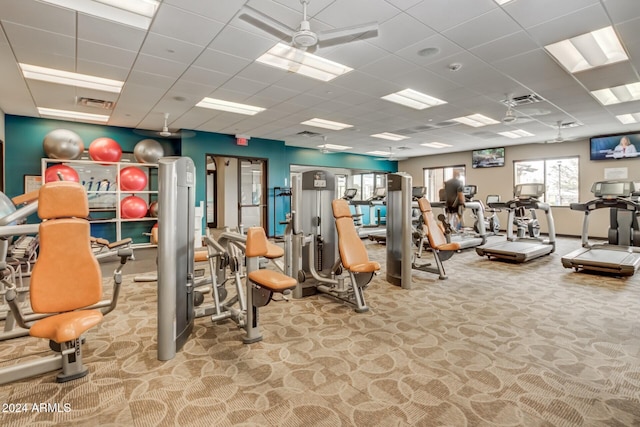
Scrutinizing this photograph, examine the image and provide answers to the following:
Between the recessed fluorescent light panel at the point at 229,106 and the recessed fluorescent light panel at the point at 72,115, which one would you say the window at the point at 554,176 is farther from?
the recessed fluorescent light panel at the point at 72,115

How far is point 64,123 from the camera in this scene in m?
7.18

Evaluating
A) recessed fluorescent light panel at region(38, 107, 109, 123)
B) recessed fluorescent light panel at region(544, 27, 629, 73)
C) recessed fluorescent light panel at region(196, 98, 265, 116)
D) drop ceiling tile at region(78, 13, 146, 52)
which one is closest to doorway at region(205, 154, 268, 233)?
recessed fluorescent light panel at region(38, 107, 109, 123)

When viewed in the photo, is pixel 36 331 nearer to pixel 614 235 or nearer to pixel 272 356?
pixel 272 356

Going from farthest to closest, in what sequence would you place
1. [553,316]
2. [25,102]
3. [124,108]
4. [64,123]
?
[64,123] < [124,108] < [25,102] < [553,316]

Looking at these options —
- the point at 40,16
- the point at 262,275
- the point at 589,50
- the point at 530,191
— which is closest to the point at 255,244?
the point at 262,275

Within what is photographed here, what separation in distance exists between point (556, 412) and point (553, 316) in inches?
74.3

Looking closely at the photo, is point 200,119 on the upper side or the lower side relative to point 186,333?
Answer: upper

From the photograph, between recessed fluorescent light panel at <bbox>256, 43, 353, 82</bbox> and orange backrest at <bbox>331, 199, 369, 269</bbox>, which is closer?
orange backrest at <bbox>331, 199, 369, 269</bbox>

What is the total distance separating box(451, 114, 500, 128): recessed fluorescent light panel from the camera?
7233 mm

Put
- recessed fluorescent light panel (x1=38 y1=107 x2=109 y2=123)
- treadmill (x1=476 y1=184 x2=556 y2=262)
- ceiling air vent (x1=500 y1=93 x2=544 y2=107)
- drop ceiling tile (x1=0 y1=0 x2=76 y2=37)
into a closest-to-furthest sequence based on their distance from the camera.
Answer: drop ceiling tile (x1=0 y1=0 x2=76 y2=37), ceiling air vent (x1=500 y1=93 x2=544 y2=107), treadmill (x1=476 y1=184 x2=556 y2=262), recessed fluorescent light panel (x1=38 y1=107 x2=109 y2=123)

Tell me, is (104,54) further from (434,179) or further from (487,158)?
(434,179)

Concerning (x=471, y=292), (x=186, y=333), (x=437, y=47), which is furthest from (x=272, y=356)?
(x=437, y=47)

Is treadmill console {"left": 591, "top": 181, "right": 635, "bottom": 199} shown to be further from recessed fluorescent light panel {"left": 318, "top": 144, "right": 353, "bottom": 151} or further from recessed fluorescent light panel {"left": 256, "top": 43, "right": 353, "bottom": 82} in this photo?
recessed fluorescent light panel {"left": 318, "top": 144, "right": 353, "bottom": 151}

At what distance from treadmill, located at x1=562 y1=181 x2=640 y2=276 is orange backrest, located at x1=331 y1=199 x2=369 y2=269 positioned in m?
3.97
